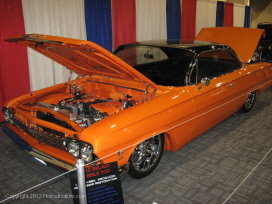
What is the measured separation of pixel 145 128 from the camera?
245 centimetres

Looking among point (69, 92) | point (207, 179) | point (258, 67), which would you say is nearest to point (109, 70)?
point (69, 92)

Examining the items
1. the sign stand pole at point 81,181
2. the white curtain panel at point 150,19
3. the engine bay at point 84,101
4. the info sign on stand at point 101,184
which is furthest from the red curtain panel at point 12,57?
the sign stand pole at point 81,181

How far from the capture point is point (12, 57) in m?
4.37

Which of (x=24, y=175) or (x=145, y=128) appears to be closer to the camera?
(x=145, y=128)

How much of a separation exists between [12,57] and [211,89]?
10.9 ft

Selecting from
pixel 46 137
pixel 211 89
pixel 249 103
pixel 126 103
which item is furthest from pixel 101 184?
pixel 249 103

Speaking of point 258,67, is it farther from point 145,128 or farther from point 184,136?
point 145,128

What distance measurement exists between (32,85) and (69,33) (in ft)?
4.20

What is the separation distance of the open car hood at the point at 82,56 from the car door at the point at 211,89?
0.65 meters

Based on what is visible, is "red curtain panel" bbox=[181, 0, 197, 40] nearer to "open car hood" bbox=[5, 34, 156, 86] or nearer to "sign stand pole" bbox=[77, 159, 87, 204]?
"open car hood" bbox=[5, 34, 156, 86]

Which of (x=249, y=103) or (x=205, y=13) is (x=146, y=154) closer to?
(x=249, y=103)

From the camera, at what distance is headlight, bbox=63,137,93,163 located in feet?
6.84

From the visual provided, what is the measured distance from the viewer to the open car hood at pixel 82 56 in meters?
2.32

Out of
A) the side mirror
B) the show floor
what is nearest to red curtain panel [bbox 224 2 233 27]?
the show floor
